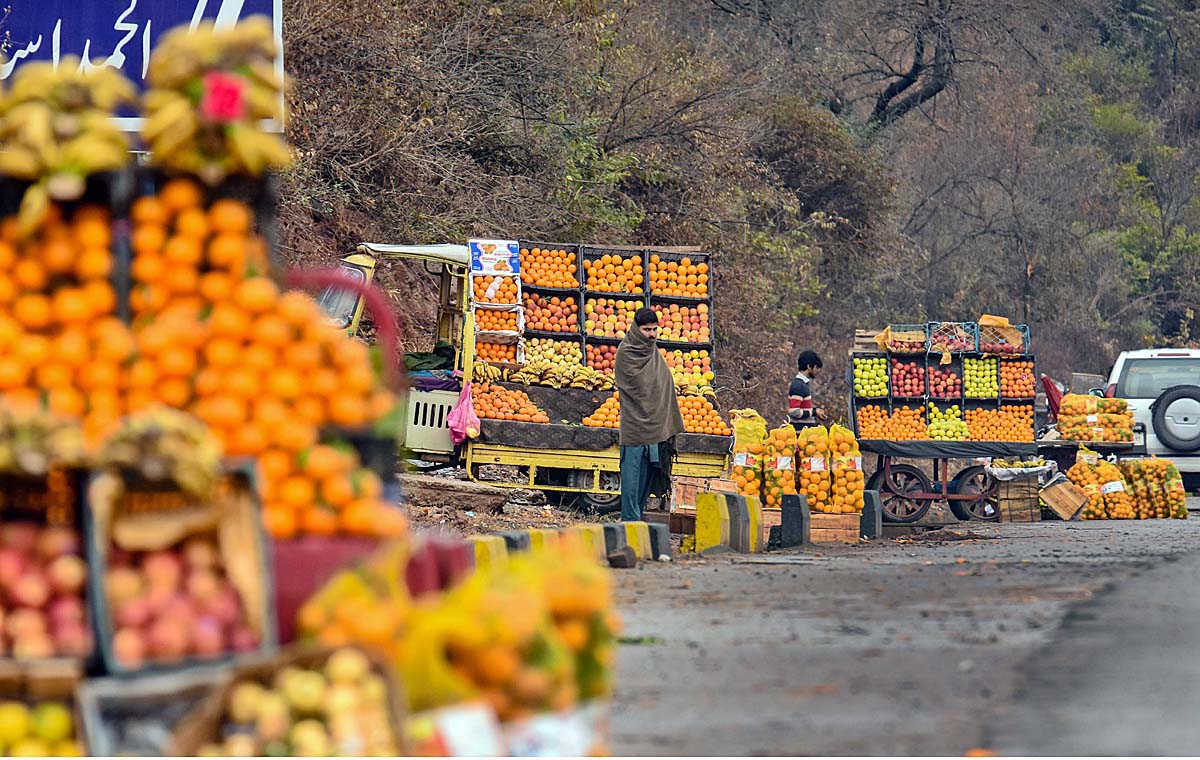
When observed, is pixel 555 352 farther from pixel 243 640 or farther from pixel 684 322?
pixel 243 640

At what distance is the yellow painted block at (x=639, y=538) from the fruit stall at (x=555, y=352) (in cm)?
495

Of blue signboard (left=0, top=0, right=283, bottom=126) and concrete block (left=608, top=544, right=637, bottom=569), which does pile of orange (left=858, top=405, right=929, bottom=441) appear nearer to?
concrete block (left=608, top=544, right=637, bottom=569)

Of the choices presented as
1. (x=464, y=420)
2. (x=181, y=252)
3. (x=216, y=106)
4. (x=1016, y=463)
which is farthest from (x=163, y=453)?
(x=1016, y=463)

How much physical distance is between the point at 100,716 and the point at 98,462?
0.68 m

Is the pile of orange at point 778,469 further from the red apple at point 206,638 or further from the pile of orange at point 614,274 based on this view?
the red apple at point 206,638

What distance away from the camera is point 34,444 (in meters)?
4.74

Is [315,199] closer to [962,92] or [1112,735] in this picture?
[1112,735]

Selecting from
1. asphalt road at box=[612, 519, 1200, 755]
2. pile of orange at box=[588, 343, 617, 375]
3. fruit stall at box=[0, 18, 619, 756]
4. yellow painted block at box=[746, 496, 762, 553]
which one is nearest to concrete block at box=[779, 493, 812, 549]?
yellow painted block at box=[746, 496, 762, 553]

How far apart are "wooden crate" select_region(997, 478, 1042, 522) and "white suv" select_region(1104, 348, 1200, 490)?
12.8ft

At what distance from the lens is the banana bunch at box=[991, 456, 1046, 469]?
22.2m

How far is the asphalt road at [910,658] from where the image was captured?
598 cm

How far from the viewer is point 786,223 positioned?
35.7m

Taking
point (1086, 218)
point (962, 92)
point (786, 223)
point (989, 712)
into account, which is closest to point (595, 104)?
point (786, 223)

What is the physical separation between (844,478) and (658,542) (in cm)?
415
